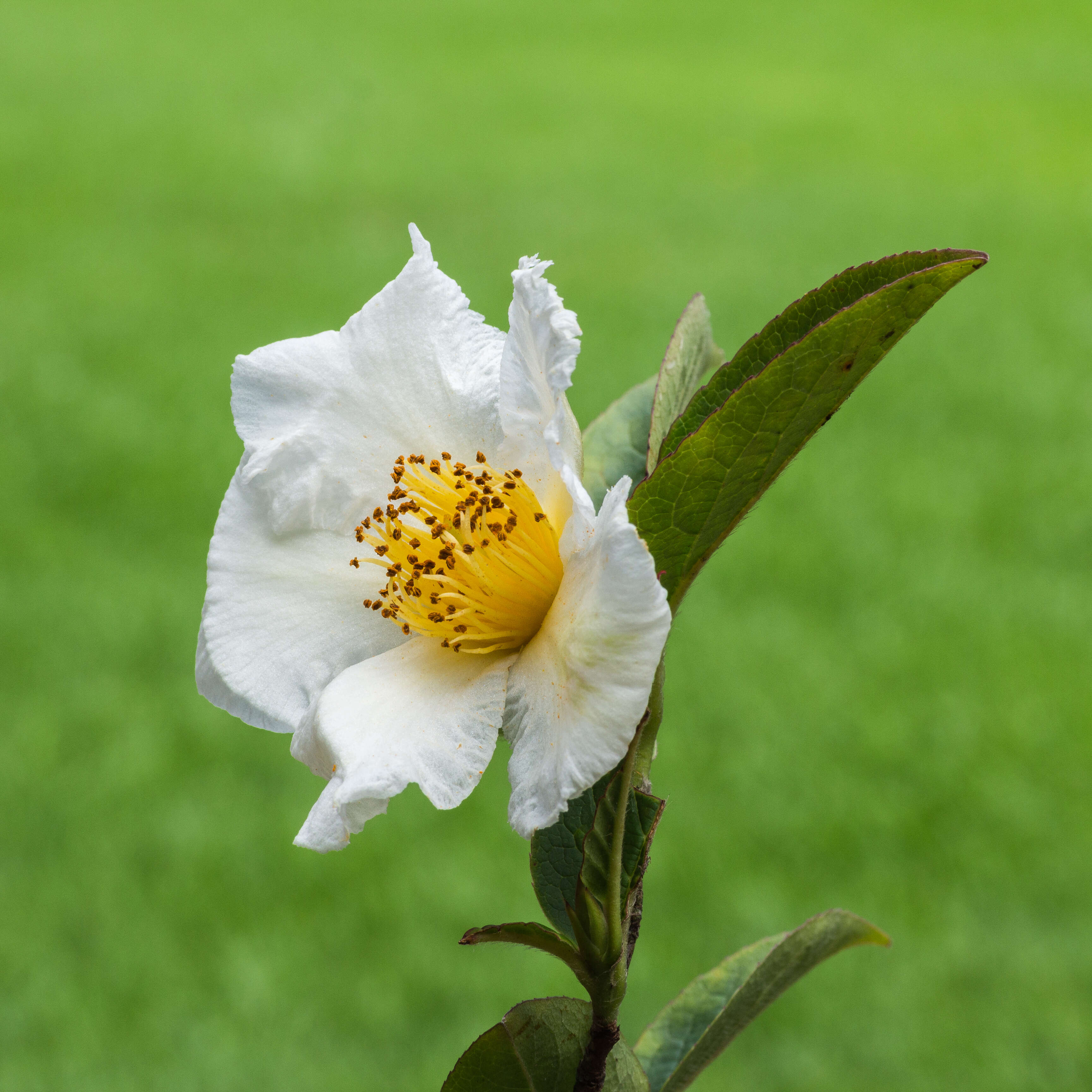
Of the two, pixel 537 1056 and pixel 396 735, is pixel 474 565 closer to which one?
pixel 396 735

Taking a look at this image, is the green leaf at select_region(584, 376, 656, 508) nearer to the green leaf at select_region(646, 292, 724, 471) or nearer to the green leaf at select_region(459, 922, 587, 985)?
the green leaf at select_region(646, 292, 724, 471)

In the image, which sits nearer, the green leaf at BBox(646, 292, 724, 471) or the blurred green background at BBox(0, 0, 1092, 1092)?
the green leaf at BBox(646, 292, 724, 471)

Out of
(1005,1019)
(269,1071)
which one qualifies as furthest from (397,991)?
(1005,1019)

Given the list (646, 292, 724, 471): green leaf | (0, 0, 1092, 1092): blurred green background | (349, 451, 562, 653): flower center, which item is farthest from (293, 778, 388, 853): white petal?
(0, 0, 1092, 1092): blurred green background

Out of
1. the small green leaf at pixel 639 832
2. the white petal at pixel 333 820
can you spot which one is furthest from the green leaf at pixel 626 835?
the white petal at pixel 333 820

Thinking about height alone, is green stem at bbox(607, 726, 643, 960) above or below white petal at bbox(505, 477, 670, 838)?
below

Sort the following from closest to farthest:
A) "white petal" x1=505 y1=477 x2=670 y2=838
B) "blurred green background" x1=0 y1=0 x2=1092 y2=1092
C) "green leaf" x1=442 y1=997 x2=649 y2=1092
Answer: "white petal" x1=505 y1=477 x2=670 y2=838, "green leaf" x1=442 y1=997 x2=649 y2=1092, "blurred green background" x1=0 y1=0 x2=1092 y2=1092
